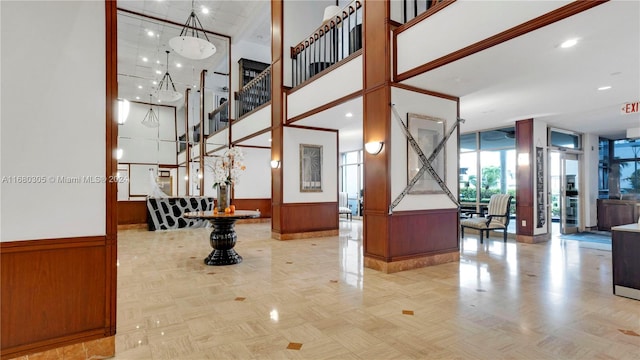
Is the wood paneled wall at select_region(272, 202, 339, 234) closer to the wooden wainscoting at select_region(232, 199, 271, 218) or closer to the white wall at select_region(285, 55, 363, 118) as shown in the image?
the white wall at select_region(285, 55, 363, 118)

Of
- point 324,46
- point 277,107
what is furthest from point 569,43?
point 277,107

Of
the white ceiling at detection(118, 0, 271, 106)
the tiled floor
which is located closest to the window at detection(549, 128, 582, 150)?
the tiled floor

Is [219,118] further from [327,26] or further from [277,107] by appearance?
[327,26]

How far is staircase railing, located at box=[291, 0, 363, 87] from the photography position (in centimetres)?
587

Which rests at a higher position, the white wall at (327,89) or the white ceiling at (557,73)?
the white wall at (327,89)

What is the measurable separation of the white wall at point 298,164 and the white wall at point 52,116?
5.29 meters

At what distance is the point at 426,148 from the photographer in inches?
198

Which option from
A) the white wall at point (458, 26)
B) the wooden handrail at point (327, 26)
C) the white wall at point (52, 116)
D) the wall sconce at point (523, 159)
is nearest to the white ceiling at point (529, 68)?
the white wall at point (458, 26)

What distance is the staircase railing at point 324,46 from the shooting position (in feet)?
19.3

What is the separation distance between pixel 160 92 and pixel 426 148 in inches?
348

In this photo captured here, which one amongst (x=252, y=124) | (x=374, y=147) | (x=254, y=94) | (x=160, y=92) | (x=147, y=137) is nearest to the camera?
(x=374, y=147)

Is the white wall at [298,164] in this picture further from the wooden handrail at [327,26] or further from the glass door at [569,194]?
the glass door at [569,194]

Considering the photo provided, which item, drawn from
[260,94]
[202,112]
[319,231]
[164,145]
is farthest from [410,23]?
[164,145]

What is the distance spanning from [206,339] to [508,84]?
5.01 metres
